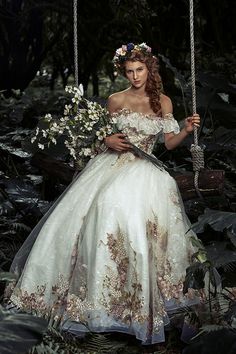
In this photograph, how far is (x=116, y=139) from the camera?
4270mm

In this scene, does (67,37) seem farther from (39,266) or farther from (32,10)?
(39,266)

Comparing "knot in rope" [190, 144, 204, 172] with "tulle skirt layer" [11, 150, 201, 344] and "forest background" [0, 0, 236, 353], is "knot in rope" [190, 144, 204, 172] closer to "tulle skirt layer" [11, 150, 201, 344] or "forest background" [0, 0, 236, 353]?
"tulle skirt layer" [11, 150, 201, 344]

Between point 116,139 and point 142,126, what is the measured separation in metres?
0.16

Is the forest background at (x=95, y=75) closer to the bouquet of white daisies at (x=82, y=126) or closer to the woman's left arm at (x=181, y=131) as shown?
the bouquet of white daisies at (x=82, y=126)

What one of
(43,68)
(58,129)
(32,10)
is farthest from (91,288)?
(43,68)

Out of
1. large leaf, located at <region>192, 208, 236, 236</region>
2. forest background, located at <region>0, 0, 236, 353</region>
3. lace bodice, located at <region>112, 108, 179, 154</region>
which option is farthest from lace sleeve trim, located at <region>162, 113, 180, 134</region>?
forest background, located at <region>0, 0, 236, 353</region>

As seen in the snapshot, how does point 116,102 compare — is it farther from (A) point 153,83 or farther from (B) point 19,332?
(B) point 19,332

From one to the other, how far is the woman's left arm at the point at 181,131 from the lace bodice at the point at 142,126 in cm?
3

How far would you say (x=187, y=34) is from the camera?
28.7 feet

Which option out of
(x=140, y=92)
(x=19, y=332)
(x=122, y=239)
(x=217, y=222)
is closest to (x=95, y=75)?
(x=140, y=92)

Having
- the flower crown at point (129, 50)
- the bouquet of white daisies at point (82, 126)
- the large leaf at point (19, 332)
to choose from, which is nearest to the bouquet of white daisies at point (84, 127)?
the bouquet of white daisies at point (82, 126)

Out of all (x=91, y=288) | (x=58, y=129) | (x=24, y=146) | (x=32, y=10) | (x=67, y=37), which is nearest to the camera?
(x=91, y=288)

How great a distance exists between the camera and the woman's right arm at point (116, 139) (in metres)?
4.25

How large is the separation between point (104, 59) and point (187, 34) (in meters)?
2.04
